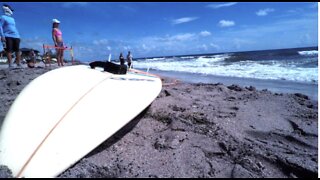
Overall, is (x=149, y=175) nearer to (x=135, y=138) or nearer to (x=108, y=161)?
(x=108, y=161)

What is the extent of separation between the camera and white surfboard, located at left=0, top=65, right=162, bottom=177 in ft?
5.98

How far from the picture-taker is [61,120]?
2039 mm

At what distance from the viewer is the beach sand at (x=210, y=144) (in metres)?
2.01

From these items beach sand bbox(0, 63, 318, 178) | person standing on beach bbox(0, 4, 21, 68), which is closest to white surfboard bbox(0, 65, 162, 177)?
beach sand bbox(0, 63, 318, 178)

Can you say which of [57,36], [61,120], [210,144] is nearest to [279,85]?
[210,144]

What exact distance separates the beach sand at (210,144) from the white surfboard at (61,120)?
11 centimetres

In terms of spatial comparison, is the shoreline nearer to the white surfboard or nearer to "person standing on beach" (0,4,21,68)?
the white surfboard

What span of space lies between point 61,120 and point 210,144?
139cm

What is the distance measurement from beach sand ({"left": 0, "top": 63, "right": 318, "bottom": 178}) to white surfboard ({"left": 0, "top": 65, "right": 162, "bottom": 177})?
0.11 metres

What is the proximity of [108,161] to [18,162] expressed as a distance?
0.68m

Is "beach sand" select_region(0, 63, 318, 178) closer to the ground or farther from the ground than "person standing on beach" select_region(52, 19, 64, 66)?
closer to the ground

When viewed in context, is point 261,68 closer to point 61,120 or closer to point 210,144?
point 210,144

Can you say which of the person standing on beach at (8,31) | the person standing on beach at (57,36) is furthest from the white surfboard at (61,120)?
the person standing on beach at (57,36)

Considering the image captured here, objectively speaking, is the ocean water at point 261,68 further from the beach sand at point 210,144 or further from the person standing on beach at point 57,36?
the person standing on beach at point 57,36
